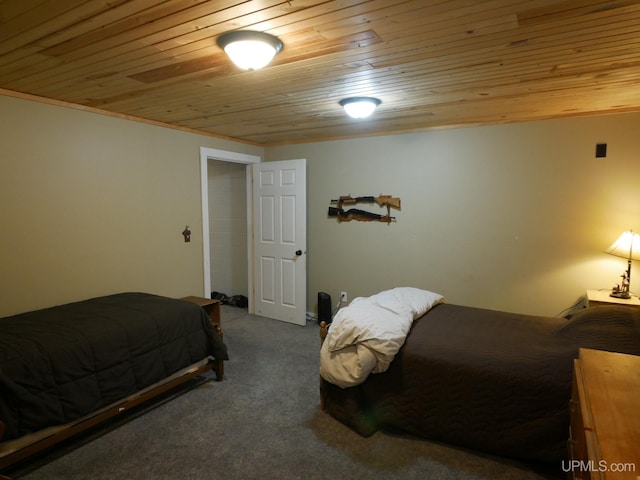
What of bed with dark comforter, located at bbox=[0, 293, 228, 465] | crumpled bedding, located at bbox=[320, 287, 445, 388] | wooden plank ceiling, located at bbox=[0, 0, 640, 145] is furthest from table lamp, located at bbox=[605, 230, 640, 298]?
bed with dark comforter, located at bbox=[0, 293, 228, 465]

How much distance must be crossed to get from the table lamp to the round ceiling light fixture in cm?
232

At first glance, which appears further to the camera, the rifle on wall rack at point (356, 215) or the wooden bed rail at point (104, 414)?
the rifle on wall rack at point (356, 215)

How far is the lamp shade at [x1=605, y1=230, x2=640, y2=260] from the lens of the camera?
302 cm

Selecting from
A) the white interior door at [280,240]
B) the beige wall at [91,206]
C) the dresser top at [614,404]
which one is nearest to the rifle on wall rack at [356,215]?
the white interior door at [280,240]

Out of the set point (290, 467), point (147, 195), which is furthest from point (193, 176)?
point (290, 467)

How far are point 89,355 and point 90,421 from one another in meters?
0.41

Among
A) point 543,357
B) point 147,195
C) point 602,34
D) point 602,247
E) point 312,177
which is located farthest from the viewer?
point 312,177

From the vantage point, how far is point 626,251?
3.05 meters

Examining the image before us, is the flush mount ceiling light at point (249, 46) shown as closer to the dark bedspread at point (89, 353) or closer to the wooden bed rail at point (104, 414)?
the dark bedspread at point (89, 353)

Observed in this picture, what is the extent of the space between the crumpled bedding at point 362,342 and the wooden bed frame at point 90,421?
116cm

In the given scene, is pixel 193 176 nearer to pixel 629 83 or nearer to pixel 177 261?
pixel 177 261

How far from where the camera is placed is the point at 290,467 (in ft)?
7.13

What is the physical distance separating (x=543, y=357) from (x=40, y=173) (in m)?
3.80

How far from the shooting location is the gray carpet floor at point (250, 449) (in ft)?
6.95
